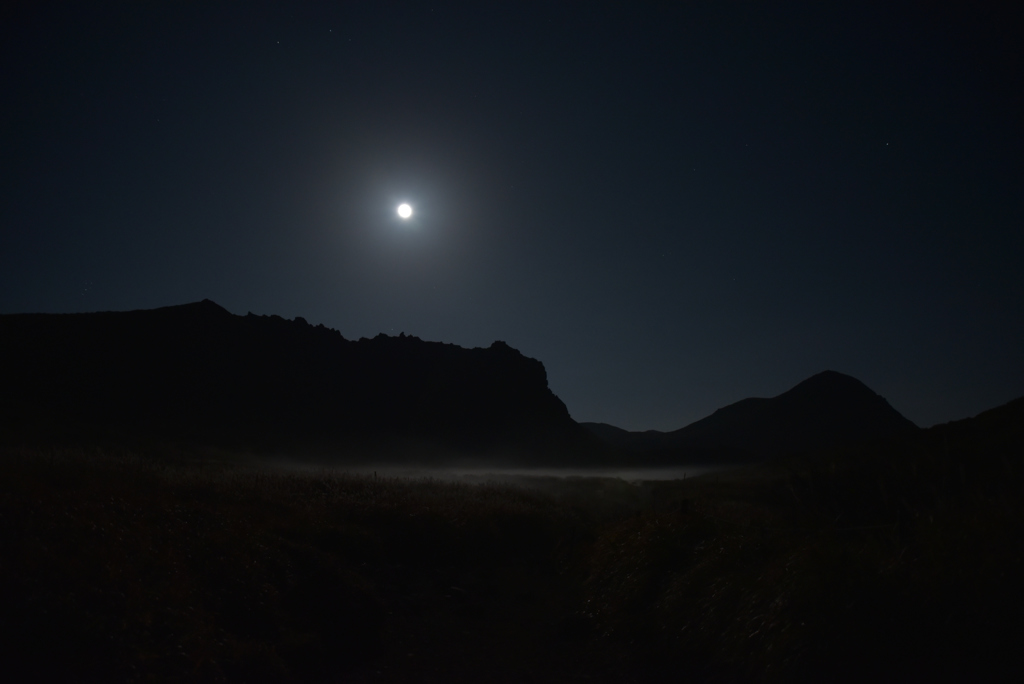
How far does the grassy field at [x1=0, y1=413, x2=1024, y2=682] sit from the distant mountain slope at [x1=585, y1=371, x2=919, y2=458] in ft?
352

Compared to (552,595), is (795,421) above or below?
above

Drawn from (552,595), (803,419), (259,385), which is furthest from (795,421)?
(552,595)

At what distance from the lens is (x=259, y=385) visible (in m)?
95.0

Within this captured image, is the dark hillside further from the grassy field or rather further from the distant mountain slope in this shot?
the grassy field

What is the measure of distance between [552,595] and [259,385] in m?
98.8

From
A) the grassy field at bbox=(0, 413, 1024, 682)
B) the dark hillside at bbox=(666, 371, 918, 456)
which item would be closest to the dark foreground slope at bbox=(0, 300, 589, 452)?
the grassy field at bbox=(0, 413, 1024, 682)

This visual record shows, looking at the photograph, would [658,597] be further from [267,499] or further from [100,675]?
[267,499]

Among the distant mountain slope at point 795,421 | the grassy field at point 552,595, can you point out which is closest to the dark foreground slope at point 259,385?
the distant mountain slope at point 795,421

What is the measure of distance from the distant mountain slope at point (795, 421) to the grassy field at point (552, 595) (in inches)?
4225

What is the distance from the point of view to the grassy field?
4098mm

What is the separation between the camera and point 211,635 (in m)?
5.04

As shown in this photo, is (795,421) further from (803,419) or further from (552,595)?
(552,595)

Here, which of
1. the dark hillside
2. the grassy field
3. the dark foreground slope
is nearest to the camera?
the grassy field

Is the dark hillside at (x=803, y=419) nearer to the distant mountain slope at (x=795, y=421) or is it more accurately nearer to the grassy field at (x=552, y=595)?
the distant mountain slope at (x=795, y=421)
